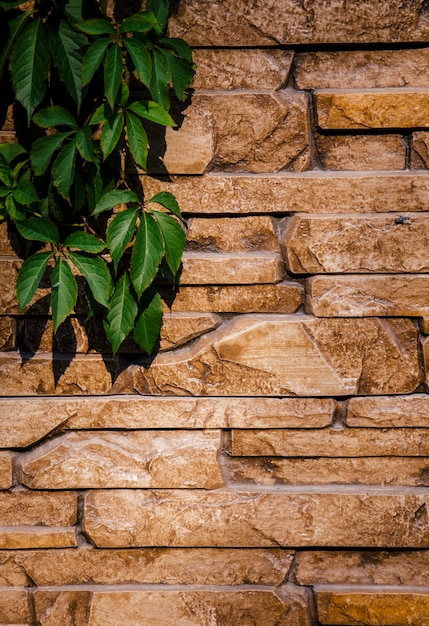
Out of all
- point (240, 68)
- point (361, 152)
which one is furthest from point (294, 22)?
point (361, 152)

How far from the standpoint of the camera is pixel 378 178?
3.63 feet

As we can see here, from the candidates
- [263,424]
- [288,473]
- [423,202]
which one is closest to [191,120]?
[423,202]

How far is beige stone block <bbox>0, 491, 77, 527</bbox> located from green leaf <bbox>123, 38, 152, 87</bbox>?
2.90 ft

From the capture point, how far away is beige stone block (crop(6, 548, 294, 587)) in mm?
1185

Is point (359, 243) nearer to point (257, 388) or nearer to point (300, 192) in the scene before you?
point (300, 192)

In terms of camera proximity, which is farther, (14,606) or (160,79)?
(14,606)

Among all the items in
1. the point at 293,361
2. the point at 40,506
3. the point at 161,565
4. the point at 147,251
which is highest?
the point at 147,251

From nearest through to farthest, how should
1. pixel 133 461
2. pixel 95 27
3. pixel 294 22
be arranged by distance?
pixel 95 27, pixel 294 22, pixel 133 461

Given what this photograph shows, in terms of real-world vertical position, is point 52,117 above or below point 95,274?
above

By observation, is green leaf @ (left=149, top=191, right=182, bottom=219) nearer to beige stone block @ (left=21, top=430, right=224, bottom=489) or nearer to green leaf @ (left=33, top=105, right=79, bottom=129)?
green leaf @ (left=33, top=105, right=79, bottom=129)

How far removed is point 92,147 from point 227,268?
36cm

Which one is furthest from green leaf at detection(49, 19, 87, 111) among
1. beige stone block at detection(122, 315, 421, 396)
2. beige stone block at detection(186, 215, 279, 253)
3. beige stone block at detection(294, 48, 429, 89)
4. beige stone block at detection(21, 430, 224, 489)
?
beige stone block at detection(21, 430, 224, 489)

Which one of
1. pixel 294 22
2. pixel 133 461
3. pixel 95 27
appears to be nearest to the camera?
pixel 95 27

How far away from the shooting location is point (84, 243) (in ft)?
3.41
